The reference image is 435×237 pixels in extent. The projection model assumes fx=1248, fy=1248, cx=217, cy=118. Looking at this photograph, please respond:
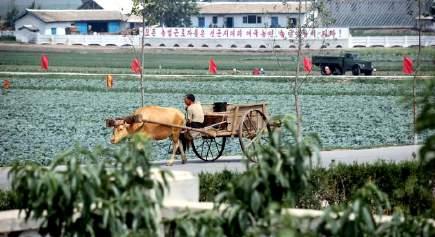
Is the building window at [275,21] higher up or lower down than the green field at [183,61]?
higher up

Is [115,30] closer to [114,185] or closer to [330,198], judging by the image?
[330,198]

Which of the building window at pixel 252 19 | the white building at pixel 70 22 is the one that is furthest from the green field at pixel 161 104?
the building window at pixel 252 19

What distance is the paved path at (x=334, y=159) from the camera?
18641 mm

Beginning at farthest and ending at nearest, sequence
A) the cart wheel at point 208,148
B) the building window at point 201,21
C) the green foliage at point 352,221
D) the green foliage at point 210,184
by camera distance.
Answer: the building window at point 201,21
the cart wheel at point 208,148
the green foliage at point 210,184
the green foliage at point 352,221

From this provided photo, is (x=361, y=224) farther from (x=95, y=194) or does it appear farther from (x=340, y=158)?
(x=340, y=158)

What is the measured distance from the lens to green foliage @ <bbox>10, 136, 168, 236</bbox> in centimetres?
818

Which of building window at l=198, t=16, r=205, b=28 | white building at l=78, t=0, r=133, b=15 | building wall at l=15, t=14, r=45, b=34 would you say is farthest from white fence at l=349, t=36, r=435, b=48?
white building at l=78, t=0, r=133, b=15

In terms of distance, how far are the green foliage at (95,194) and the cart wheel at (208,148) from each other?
10.9m

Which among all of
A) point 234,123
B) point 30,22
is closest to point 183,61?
point 30,22

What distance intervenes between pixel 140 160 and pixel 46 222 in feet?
2.81

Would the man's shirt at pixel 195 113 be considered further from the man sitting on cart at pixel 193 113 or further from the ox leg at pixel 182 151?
the ox leg at pixel 182 151

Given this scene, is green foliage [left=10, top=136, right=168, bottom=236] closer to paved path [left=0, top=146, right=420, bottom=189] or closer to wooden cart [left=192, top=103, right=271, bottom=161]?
paved path [left=0, top=146, right=420, bottom=189]

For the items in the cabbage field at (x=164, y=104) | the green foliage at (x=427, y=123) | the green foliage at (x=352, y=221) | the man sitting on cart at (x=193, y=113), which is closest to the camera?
the green foliage at (x=427, y=123)

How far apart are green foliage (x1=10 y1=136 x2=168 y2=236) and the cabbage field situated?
13.3 meters
